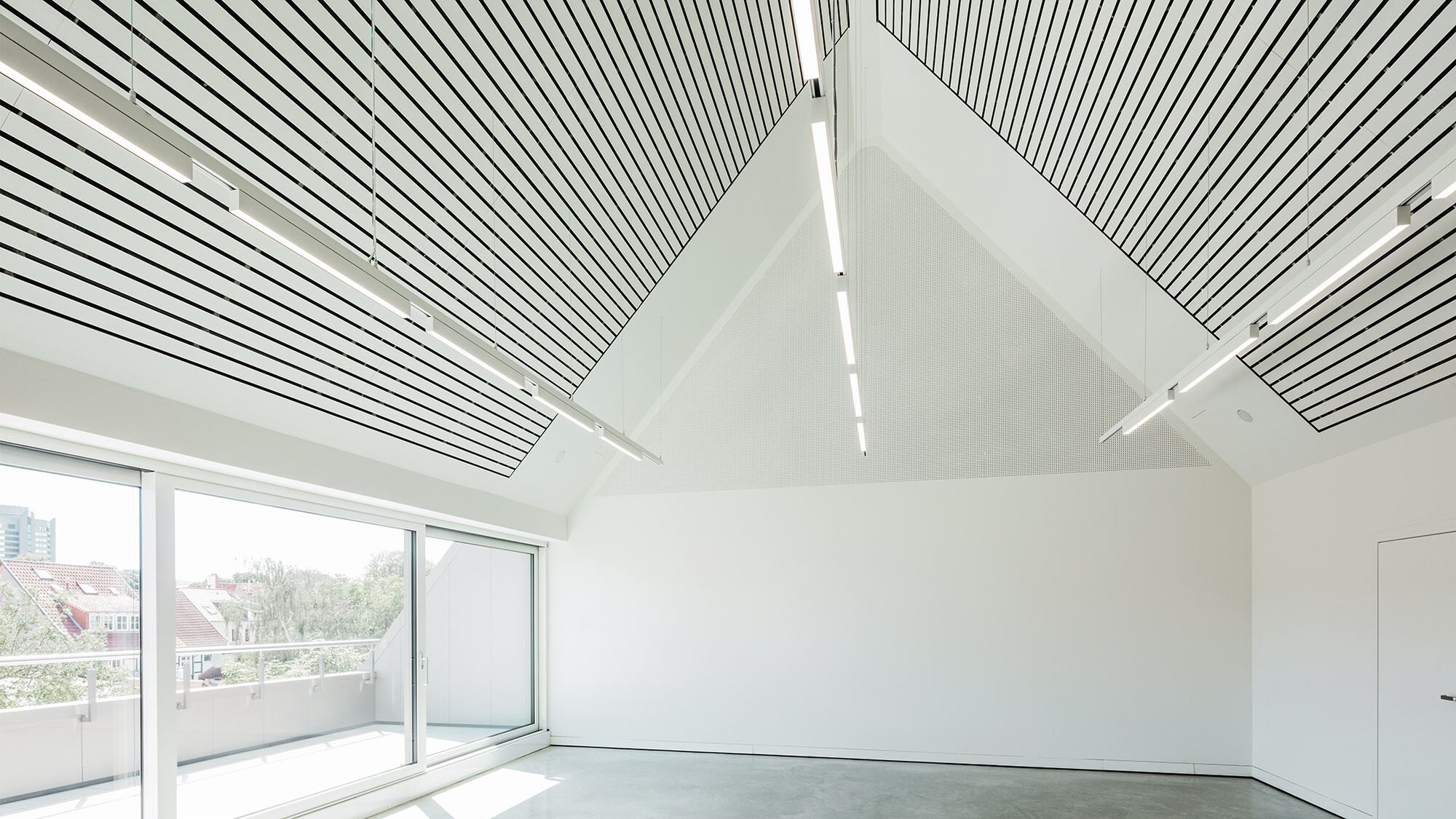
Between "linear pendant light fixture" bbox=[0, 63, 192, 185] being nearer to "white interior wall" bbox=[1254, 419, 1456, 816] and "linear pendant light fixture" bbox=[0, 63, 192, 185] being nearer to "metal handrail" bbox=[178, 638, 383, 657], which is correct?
"metal handrail" bbox=[178, 638, 383, 657]

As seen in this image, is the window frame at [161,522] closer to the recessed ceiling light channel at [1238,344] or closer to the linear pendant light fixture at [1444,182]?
the recessed ceiling light channel at [1238,344]

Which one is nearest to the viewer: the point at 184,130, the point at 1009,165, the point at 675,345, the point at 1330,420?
the point at 184,130

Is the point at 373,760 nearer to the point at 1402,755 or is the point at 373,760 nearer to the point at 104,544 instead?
the point at 104,544

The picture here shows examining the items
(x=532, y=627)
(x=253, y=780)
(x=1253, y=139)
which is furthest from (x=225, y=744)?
(x=1253, y=139)

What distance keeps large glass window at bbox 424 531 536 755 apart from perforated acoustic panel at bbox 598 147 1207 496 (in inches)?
62.9

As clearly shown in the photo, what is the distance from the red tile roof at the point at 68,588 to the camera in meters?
4.23

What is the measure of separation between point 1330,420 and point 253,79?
7235 mm

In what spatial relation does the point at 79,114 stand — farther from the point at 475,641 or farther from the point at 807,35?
the point at 475,641

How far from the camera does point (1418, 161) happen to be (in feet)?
14.4

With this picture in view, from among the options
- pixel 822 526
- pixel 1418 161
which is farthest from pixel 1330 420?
pixel 822 526

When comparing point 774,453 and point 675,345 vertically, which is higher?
point 675,345

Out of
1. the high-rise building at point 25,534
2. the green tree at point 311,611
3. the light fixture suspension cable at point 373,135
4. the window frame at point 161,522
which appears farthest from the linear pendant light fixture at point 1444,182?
the green tree at point 311,611

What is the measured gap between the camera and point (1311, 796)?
23.0ft

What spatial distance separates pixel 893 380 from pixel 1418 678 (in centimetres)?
487
